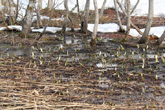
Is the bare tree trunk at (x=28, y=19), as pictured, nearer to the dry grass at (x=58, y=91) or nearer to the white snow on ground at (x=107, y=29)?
the white snow on ground at (x=107, y=29)

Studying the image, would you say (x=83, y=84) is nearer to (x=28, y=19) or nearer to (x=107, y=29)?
(x=28, y=19)

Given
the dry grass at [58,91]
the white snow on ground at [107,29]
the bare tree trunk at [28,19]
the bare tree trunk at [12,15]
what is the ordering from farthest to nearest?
1. the bare tree trunk at [12,15]
2. the white snow on ground at [107,29]
3. the bare tree trunk at [28,19]
4. the dry grass at [58,91]

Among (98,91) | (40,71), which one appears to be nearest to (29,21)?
(40,71)

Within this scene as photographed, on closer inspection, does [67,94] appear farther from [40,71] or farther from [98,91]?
[40,71]

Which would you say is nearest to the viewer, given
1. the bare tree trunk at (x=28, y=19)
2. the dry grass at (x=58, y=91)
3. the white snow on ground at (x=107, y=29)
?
the dry grass at (x=58, y=91)

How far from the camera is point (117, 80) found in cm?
562

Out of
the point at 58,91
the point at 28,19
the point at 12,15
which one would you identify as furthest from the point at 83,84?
the point at 12,15

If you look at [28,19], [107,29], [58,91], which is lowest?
[58,91]

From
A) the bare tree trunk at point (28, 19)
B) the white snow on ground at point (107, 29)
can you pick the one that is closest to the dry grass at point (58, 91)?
the bare tree trunk at point (28, 19)

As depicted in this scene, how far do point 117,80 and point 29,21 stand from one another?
7936 mm

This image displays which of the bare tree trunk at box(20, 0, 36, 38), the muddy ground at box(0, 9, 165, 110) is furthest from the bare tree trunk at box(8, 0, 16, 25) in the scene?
the muddy ground at box(0, 9, 165, 110)

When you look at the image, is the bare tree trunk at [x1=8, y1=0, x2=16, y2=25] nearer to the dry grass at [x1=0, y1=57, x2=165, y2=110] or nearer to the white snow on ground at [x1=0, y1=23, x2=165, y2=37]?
the white snow on ground at [x1=0, y1=23, x2=165, y2=37]

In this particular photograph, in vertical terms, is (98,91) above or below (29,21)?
below

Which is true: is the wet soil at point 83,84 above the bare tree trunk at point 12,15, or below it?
below
